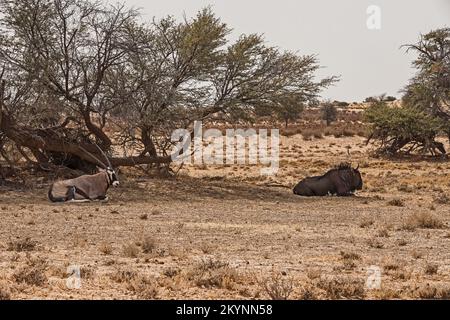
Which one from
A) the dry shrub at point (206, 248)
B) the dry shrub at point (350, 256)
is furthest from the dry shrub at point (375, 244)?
the dry shrub at point (206, 248)

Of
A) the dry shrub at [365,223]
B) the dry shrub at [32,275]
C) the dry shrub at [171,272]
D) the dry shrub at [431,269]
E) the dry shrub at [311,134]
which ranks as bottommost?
the dry shrub at [365,223]

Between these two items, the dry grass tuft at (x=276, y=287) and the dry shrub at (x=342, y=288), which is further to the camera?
the dry shrub at (x=342, y=288)

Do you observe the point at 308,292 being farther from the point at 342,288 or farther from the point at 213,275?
the point at 213,275

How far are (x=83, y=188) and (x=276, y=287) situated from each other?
10.8 metres

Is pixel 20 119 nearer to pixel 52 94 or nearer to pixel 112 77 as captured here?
pixel 52 94

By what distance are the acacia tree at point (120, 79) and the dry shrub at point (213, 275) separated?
40.5 ft

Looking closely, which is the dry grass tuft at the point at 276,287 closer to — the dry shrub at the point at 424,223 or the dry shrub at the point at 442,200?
the dry shrub at the point at 424,223

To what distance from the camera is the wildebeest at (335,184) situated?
19.1 m

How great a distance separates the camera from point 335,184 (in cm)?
1916

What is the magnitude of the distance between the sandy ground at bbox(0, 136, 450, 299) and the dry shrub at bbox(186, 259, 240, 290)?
17 millimetres

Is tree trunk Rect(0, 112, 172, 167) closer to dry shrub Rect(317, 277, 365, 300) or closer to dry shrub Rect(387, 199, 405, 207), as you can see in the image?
dry shrub Rect(387, 199, 405, 207)

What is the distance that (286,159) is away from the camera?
35.8 metres

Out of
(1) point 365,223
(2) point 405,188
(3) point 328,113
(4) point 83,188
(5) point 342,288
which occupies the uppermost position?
(3) point 328,113

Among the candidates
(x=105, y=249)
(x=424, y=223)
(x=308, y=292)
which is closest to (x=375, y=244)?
(x=424, y=223)
